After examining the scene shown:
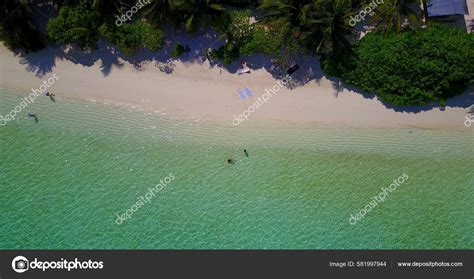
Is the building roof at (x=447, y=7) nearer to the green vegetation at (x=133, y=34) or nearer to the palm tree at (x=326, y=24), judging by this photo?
the palm tree at (x=326, y=24)

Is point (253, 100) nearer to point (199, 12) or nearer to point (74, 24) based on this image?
point (199, 12)

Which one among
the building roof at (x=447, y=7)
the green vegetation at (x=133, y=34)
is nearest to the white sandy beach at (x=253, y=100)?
the green vegetation at (x=133, y=34)

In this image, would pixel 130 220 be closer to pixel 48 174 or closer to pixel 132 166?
pixel 132 166

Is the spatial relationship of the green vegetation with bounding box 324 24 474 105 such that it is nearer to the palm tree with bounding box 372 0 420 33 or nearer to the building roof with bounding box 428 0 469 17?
the palm tree with bounding box 372 0 420 33

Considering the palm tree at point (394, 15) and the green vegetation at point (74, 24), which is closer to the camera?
the palm tree at point (394, 15)

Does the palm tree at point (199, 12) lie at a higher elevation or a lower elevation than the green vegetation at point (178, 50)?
higher

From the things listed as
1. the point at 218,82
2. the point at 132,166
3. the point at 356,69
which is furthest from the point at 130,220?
the point at 356,69
